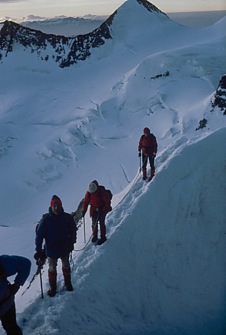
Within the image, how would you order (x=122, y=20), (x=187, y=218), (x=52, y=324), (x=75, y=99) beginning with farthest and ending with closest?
1. (x=122, y=20)
2. (x=75, y=99)
3. (x=187, y=218)
4. (x=52, y=324)

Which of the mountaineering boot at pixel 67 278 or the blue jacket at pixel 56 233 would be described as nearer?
the blue jacket at pixel 56 233

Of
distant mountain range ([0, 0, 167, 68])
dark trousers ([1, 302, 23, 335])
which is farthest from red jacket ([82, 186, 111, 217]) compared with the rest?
distant mountain range ([0, 0, 167, 68])

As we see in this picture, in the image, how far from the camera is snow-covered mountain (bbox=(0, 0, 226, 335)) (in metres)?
8.52

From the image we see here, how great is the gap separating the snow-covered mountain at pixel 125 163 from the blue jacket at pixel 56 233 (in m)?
1.11

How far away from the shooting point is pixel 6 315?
18.1 ft

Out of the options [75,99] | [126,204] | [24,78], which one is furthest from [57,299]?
[24,78]

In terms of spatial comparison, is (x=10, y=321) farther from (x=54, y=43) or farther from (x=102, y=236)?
(x=54, y=43)

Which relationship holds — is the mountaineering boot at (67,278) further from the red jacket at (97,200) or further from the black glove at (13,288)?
the black glove at (13,288)

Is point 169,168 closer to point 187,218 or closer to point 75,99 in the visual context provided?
point 187,218

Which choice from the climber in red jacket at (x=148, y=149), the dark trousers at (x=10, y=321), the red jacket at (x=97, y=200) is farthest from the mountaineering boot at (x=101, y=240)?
the dark trousers at (x=10, y=321)

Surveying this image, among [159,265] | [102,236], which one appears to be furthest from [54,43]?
[102,236]

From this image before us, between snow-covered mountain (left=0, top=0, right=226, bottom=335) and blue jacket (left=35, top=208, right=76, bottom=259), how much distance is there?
3.63 feet

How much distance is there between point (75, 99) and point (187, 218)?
93.9 feet

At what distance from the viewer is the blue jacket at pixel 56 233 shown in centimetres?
678
